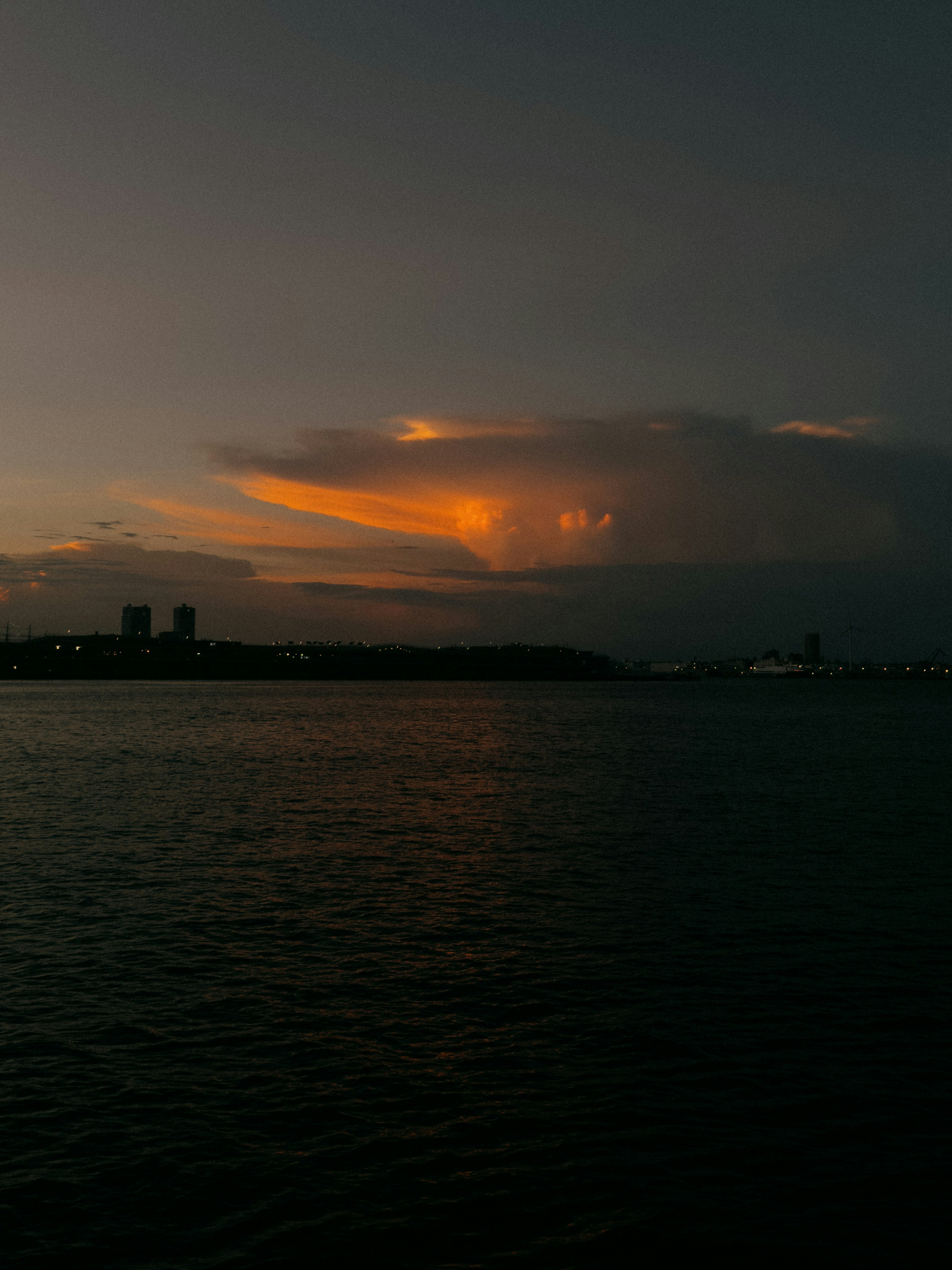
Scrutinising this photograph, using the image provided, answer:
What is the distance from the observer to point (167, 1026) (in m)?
17.0

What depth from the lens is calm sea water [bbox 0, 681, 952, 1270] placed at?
36.8 feet

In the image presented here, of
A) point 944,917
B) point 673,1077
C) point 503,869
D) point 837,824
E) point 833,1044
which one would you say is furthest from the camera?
point 837,824

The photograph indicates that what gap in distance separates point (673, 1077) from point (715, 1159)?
2368mm

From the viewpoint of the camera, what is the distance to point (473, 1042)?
16406mm

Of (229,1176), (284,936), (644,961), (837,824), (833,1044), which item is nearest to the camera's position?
(229,1176)

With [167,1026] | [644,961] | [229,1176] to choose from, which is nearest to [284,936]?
[167,1026]

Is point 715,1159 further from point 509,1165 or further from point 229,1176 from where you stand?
point 229,1176

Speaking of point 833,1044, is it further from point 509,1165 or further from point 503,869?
point 503,869

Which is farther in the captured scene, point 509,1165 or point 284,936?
point 284,936

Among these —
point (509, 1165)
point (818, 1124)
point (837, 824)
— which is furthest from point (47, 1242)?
point (837, 824)

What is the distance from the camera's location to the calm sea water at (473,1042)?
441 inches

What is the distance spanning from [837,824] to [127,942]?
30878 mm

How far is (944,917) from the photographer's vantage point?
25172 mm

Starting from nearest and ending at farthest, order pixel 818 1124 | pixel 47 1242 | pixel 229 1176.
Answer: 1. pixel 47 1242
2. pixel 229 1176
3. pixel 818 1124
